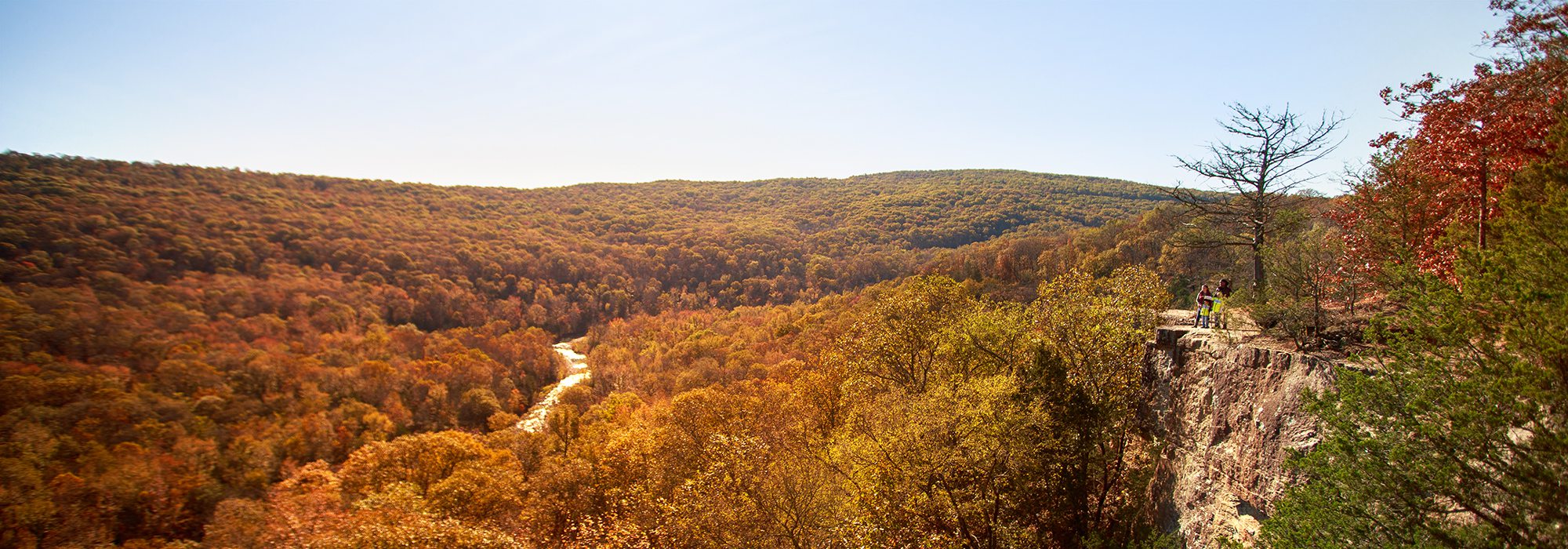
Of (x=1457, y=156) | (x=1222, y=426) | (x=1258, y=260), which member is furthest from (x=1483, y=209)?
(x=1258, y=260)

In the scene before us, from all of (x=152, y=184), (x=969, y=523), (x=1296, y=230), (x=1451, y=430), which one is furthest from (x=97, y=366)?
(x=152, y=184)

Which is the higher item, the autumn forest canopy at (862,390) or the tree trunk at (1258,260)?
the tree trunk at (1258,260)

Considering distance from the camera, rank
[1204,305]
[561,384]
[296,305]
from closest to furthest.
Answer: [1204,305] < [561,384] < [296,305]

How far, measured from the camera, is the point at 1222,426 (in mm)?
14578

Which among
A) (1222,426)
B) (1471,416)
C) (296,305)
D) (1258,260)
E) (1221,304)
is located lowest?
(296,305)

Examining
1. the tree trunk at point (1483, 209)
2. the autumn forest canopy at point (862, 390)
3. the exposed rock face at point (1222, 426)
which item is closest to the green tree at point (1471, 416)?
the autumn forest canopy at point (862, 390)

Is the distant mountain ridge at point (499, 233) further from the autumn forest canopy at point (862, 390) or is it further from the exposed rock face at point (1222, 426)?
the exposed rock face at point (1222, 426)

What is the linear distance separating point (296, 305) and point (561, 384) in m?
37.0

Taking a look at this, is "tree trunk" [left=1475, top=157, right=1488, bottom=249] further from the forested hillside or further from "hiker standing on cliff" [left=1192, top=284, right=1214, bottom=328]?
the forested hillside

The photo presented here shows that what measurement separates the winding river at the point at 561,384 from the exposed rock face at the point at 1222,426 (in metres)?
40.4

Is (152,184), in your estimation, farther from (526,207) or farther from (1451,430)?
(1451,430)

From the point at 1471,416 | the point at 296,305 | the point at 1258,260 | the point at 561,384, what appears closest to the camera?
the point at 1471,416

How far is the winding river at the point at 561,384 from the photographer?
5466 cm

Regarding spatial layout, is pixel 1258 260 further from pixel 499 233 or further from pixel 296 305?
pixel 499 233
